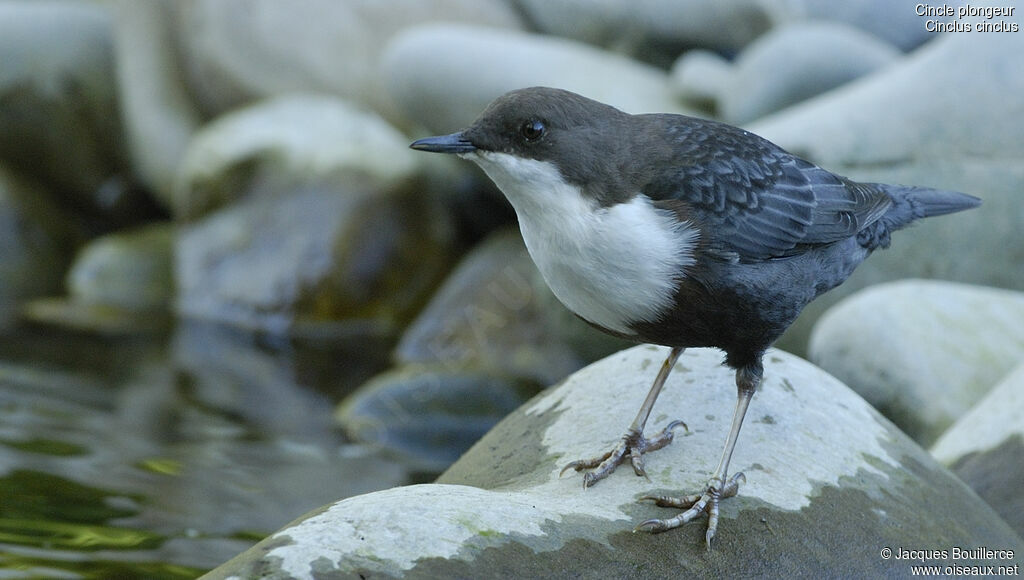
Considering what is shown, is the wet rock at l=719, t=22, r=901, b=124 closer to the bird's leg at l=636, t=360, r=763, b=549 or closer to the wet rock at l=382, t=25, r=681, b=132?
the wet rock at l=382, t=25, r=681, b=132

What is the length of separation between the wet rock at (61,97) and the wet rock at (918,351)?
7942 millimetres

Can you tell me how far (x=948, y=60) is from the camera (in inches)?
246

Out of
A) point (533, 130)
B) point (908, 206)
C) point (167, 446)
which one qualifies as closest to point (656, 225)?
point (533, 130)

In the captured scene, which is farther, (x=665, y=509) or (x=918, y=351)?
(x=918, y=351)

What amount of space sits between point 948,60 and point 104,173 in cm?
777

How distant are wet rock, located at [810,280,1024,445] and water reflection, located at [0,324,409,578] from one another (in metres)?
2.21

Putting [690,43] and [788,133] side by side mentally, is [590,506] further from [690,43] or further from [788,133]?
[690,43]

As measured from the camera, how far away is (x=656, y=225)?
2.97m

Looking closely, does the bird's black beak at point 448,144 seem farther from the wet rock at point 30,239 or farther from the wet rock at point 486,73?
the wet rock at point 30,239

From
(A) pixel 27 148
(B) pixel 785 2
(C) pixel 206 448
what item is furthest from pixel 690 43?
(A) pixel 27 148

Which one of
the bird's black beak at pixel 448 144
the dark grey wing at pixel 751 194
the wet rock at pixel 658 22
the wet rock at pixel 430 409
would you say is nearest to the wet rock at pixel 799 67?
the wet rock at pixel 658 22

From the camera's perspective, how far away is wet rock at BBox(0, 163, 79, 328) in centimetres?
996

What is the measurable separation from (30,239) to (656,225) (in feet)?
28.2

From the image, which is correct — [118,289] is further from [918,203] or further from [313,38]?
[918,203]
